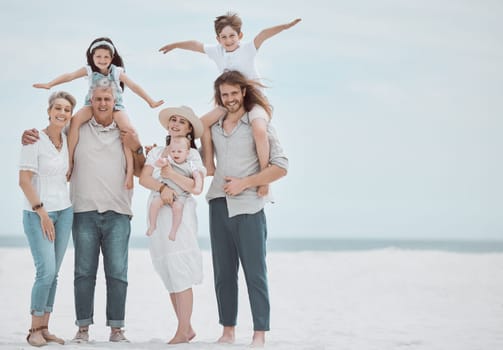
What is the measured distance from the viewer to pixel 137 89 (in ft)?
17.4

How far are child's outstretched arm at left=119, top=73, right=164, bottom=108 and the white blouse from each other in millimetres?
769

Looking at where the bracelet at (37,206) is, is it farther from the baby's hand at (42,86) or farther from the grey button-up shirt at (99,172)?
the baby's hand at (42,86)

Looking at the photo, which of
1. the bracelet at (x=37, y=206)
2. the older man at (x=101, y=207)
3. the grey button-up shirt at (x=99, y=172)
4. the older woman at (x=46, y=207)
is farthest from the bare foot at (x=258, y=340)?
the bracelet at (x=37, y=206)

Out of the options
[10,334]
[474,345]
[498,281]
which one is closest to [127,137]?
[10,334]

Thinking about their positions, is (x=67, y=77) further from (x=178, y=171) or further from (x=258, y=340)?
(x=258, y=340)

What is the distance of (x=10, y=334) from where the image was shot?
6.32 meters

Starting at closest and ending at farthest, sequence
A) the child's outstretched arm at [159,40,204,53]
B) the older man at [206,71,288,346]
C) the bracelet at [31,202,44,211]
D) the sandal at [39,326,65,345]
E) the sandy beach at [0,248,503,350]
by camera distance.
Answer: the bracelet at [31,202,44,211], the sandal at [39,326,65,345], the older man at [206,71,288,346], the child's outstretched arm at [159,40,204,53], the sandy beach at [0,248,503,350]

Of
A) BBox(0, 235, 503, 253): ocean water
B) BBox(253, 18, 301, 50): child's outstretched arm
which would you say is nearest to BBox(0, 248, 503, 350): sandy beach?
BBox(253, 18, 301, 50): child's outstretched arm

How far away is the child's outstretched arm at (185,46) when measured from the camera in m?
5.67

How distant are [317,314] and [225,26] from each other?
4090mm

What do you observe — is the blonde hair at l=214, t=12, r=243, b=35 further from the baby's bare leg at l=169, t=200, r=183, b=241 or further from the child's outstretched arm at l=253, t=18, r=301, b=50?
the baby's bare leg at l=169, t=200, r=183, b=241

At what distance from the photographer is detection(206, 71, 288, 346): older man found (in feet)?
16.5

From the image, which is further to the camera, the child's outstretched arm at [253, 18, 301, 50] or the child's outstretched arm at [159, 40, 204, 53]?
the child's outstretched arm at [159, 40, 204, 53]

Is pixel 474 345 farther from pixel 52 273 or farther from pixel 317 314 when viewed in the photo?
pixel 52 273
